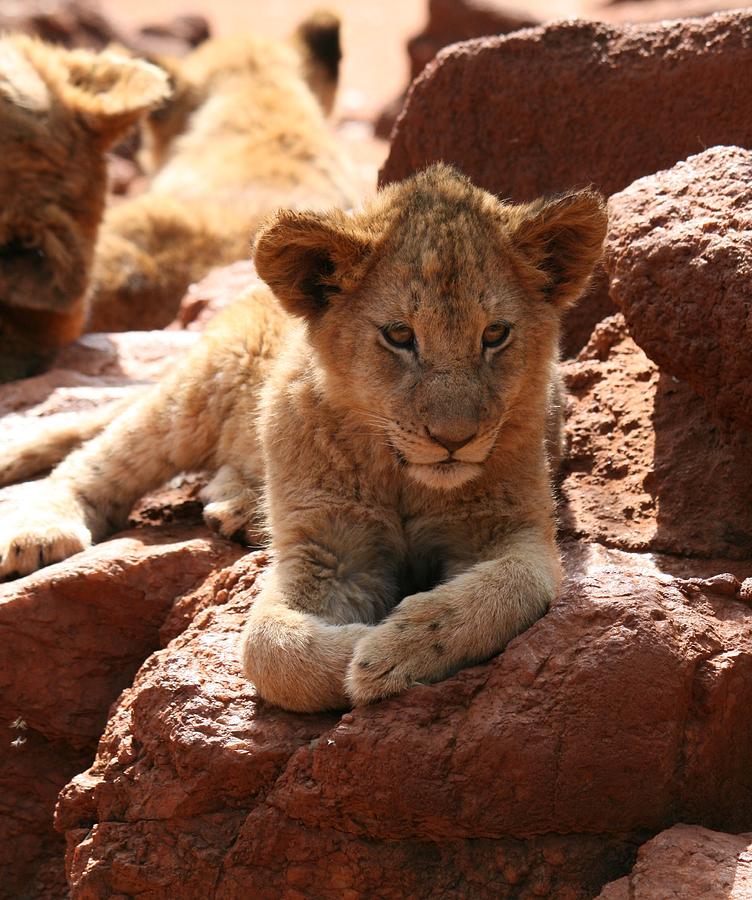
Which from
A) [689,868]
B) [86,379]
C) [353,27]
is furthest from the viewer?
[353,27]

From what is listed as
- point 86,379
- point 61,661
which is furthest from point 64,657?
point 86,379

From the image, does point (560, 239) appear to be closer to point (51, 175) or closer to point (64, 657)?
point (64, 657)

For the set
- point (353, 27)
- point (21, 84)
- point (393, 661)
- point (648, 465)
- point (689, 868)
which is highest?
point (353, 27)

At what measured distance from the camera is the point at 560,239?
4.74m

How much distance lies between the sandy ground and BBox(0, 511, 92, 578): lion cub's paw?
13.7 meters

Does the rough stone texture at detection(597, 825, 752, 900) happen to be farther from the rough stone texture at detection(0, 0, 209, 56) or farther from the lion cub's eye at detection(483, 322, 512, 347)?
the rough stone texture at detection(0, 0, 209, 56)

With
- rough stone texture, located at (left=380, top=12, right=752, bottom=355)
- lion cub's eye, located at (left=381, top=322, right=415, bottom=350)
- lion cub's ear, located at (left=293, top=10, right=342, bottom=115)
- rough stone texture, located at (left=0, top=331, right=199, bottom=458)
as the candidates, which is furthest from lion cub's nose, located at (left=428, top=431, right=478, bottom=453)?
lion cub's ear, located at (left=293, top=10, right=342, bottom=115)

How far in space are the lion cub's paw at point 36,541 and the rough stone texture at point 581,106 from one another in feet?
8.95

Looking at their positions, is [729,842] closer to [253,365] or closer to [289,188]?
[253,365]

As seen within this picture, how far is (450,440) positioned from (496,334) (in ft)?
1.54

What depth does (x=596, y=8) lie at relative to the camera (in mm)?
21172

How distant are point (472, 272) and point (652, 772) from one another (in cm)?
171

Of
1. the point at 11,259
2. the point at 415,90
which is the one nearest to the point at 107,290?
the point at 11,259

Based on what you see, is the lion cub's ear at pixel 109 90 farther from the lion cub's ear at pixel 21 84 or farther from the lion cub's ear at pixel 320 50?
the lion cub's ear at pixel 320 50
